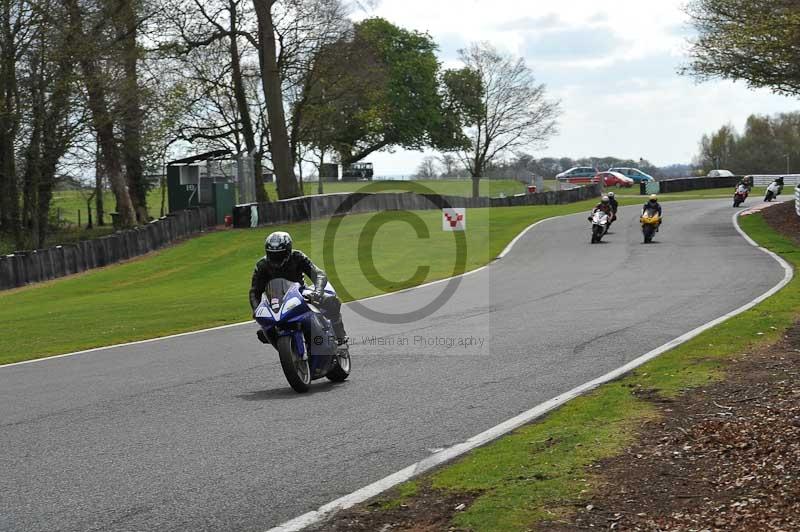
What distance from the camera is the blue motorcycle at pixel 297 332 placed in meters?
10.2

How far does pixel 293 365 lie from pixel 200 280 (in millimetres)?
19942

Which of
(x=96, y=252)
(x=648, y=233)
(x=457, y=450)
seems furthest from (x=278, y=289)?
(x=96, y=252)

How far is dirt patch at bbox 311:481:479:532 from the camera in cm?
579

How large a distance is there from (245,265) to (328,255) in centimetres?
316

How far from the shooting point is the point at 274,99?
47.8 meters

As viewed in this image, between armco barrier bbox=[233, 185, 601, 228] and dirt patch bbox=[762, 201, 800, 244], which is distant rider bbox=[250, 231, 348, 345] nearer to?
dirt patch bbox=[762, 201, 800, 244]

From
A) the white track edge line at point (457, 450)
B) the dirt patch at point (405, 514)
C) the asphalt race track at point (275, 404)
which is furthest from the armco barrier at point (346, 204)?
the dirt patch at point (405, 514)

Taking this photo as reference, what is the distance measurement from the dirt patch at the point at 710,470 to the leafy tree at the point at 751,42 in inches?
1112

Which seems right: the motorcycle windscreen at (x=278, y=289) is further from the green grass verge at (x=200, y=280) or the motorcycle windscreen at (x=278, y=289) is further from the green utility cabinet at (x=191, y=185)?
the green utility cabinet at (x=191, y=185)

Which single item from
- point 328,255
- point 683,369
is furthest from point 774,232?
point 683,369

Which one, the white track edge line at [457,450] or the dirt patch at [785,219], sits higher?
the white track edge line at [457,450]

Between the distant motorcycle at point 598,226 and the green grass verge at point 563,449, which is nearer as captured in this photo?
the green grass verge at point 563,449

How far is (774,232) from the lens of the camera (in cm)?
3519

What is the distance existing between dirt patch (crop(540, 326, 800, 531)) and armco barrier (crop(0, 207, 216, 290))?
2448 centimetres
